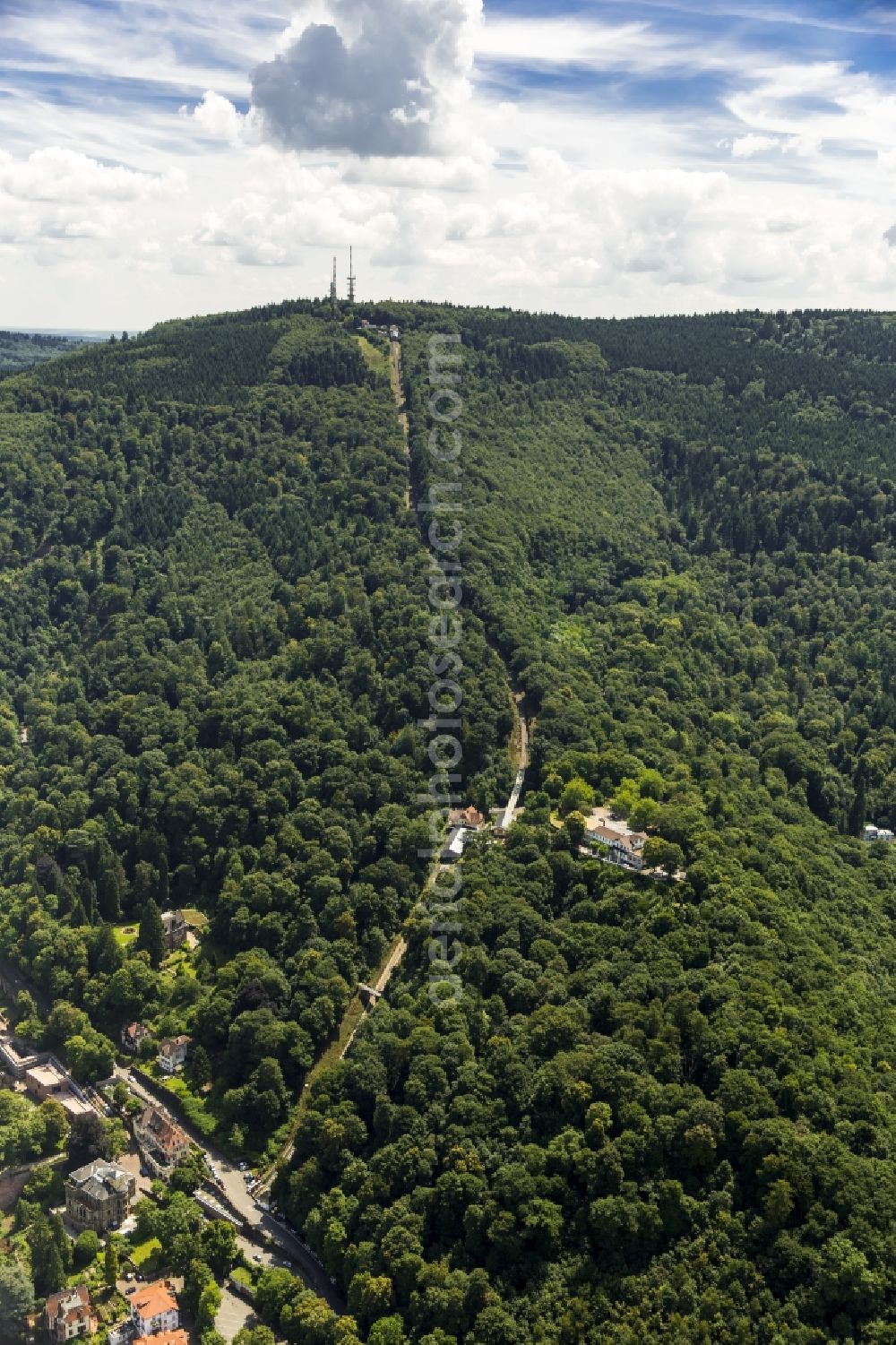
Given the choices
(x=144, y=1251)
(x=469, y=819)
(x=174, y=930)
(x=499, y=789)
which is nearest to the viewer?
(x=144, y=1251)

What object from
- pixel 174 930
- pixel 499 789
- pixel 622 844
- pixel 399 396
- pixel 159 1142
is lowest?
pixel 159 1142

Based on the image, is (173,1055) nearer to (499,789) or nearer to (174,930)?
(174,930)

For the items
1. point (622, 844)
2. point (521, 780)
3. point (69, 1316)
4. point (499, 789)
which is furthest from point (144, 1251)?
point (521, 780)

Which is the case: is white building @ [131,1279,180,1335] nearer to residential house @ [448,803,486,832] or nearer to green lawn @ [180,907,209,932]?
green lawn @ [180,907,209,932]

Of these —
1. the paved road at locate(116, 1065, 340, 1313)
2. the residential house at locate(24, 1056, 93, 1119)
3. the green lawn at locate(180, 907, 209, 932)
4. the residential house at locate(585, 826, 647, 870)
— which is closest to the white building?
the paved road at locate(116, 1065, 340, 1313)

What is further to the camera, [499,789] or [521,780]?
[521,780]

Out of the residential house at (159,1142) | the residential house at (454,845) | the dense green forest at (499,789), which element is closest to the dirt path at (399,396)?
the dense green forest at (499,789)

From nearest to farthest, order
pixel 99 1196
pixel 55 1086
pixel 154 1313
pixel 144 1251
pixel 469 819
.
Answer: pixel 154 1313
pixel 144 1251
pixel 99 1196
pixel 55 1086
pixel 469 819

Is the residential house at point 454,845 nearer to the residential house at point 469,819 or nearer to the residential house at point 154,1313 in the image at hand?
the residential house at point 469,819
